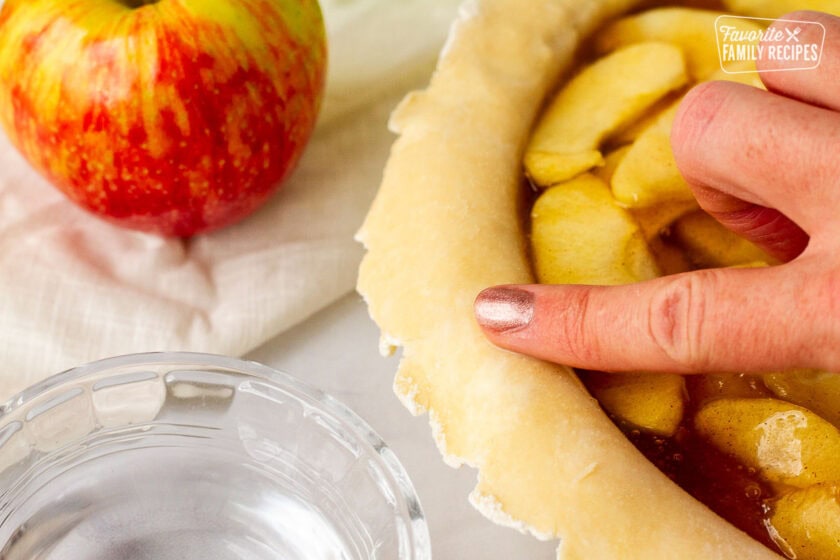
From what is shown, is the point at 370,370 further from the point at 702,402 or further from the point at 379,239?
the point at 702,402

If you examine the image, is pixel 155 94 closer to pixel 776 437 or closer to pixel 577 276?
pixel 577 276

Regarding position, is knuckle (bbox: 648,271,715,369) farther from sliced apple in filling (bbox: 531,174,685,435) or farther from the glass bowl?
the glass bowl

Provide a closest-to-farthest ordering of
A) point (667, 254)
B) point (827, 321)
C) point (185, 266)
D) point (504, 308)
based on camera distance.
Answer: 1. point (827, 321)
2. point (504, 308)
3. point (667, 254)
4. point (185, 266)

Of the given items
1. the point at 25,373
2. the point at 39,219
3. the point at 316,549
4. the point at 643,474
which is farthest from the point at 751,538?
the point at 39,219

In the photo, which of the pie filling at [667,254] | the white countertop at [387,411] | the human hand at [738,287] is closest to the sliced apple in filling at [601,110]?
the pie filling at [667,254]

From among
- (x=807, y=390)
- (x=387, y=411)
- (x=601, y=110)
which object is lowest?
(x=387, y=411)

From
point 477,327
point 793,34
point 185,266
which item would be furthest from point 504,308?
point 185,266

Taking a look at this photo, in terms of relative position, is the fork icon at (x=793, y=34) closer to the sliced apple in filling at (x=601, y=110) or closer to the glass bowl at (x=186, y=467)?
the sliced apple in filling at (x=601, y=110)

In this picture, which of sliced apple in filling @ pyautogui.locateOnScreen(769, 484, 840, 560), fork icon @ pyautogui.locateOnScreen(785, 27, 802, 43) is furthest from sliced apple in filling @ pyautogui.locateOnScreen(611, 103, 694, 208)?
sliced apple in filling @ pyautogui.locateOnScreen(769, 484, 840, 560)
